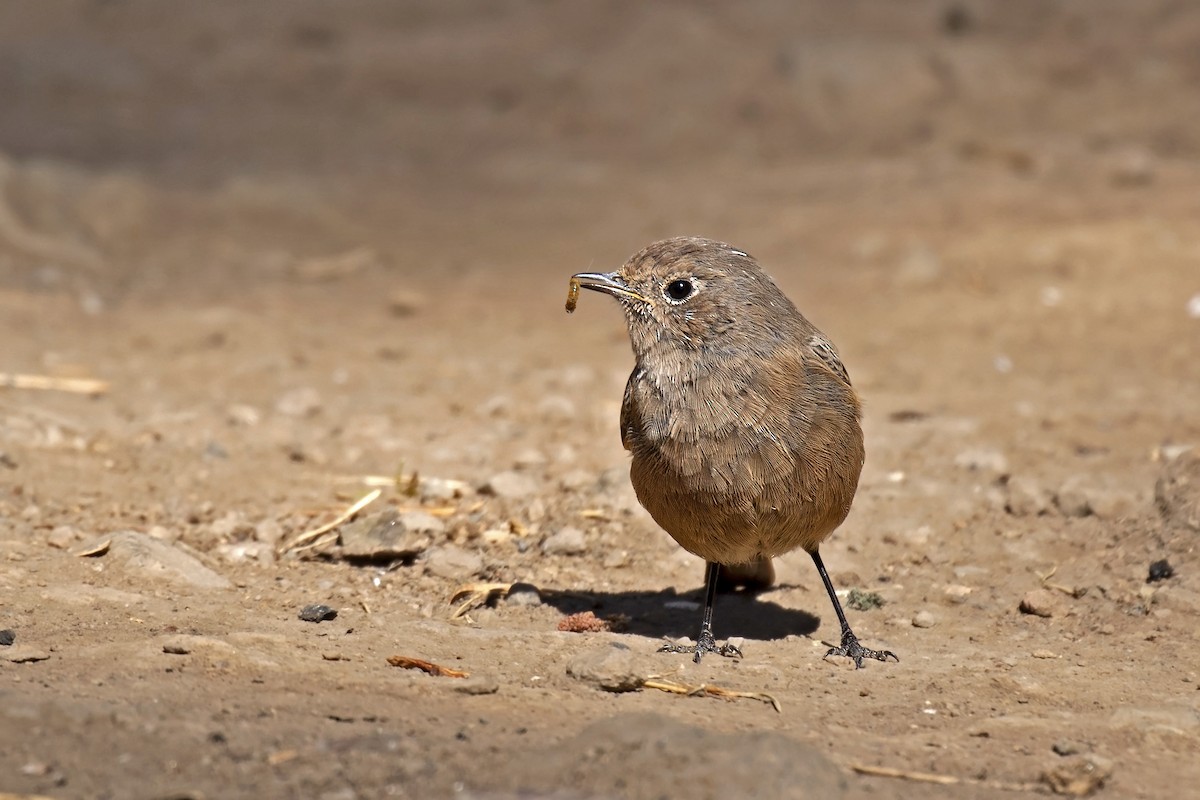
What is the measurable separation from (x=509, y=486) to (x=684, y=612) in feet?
3.76

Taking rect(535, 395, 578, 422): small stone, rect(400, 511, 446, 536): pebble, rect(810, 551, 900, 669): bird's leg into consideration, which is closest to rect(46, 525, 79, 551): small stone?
rect(400, 511, 446, 536): pebble

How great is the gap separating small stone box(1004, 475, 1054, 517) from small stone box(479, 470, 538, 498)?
216cm

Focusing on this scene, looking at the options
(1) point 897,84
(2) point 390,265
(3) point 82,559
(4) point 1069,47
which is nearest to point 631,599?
(3) point 82,559

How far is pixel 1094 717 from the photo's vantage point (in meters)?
4.26

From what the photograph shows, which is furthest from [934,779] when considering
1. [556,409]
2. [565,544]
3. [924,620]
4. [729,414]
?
[556,409]

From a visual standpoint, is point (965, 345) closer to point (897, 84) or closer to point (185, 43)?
point (897, 84)

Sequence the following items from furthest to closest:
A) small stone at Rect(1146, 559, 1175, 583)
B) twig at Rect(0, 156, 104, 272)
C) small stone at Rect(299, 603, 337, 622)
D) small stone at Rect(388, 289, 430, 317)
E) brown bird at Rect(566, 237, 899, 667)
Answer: twig at Rect(0, 156, 104, 272) < small stone at Rect(388, 289, 430, 317) < small stone at Rect(1146, 559, 1175, 583) < small stone at Rect(299, 603, 337, 622) < brown bird at Rect(566, 237, 899, 667)

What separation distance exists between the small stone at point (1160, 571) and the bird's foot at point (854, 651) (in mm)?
1291

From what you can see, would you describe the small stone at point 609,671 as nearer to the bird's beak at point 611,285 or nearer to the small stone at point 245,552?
the bird's beak at point 611,285

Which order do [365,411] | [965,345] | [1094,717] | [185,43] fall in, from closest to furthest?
[1094,717]
[365,411]
[965,345]
[185,43]

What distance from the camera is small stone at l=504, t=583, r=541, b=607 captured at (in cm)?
539

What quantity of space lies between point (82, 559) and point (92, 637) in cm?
82

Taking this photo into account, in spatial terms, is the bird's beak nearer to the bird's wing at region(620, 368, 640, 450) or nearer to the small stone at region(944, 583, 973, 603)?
the bird's wing at region(620, 368, 640, 450)

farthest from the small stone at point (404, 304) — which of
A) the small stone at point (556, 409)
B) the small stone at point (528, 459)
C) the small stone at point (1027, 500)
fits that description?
the small stone at point (1027, 500)
